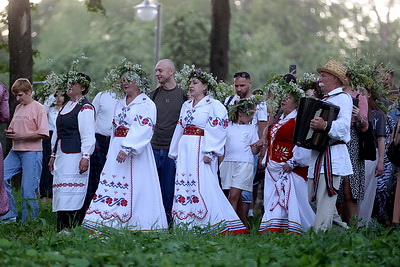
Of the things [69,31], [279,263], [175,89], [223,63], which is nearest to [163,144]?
[175,89]

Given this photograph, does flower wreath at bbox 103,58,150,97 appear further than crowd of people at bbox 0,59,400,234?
Yes

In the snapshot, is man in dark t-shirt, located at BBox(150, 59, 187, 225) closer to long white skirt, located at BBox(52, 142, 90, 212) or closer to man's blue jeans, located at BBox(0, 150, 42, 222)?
long white skirt, located at BBox(52, 142, 90, 212)

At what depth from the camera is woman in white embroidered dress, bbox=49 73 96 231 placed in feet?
34.1

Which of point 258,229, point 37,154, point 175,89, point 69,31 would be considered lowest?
point 258,229

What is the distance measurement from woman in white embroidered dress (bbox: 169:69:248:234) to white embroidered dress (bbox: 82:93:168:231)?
1.14 feet

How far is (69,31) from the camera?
53.6 m

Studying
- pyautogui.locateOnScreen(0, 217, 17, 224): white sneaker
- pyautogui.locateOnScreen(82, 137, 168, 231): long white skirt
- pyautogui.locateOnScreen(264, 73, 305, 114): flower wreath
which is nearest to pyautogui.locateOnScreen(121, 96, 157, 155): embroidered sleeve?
pyautogui.locateOnScreen(82, 137, 168, 231): long white skirt

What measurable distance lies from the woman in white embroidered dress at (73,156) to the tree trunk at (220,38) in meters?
7.69

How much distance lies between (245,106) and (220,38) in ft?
21.9

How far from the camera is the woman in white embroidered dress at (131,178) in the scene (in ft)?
33.0

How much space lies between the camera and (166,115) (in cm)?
1134

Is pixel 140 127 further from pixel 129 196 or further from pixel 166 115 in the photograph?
pixel 166 115

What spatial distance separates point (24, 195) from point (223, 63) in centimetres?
774

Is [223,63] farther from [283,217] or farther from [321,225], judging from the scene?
[321,225]
